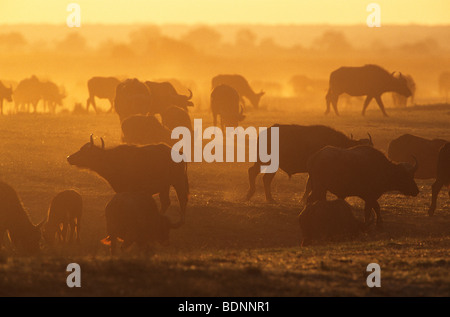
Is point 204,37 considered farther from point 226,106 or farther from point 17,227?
point 17,227

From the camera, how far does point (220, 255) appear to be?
12984 mm

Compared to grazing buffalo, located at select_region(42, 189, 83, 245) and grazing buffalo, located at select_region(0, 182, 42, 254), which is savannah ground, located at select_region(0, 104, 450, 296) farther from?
grazing buffalo, located at select_region(0, 182, 42, 254)

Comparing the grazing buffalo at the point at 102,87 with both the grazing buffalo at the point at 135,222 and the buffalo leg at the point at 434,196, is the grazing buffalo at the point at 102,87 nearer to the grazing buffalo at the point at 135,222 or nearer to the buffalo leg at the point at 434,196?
the buffalo leg at the point at 434,196

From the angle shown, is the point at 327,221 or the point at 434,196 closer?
the point at 327,221

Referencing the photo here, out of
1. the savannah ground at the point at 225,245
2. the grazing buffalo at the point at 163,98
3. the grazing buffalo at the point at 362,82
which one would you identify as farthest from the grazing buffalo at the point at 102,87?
the grazing buffalo at the point at 163,98

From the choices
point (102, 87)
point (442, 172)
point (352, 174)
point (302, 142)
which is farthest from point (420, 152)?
point (102, 87)

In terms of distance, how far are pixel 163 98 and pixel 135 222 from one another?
1453 cm

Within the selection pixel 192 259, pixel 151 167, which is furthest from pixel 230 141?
pixel 192 259

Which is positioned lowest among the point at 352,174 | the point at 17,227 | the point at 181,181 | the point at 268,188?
the point at 17,227

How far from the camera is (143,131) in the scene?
2188 centimetres

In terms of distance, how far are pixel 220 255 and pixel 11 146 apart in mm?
14504

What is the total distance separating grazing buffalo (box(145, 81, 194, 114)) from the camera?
28.2 meters
